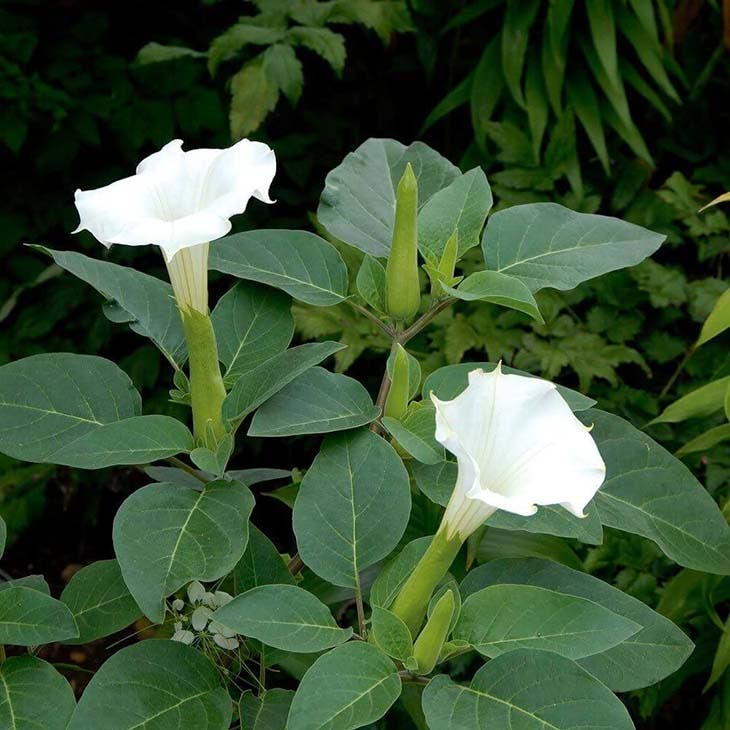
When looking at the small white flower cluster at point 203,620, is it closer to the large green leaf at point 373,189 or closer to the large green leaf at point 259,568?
the large green leaf at point 259,568

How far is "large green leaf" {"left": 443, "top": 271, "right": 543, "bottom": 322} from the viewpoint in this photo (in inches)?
32.1

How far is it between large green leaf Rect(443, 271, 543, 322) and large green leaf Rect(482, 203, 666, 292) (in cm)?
5

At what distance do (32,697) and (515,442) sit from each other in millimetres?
412

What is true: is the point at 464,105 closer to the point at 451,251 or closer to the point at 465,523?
the point at 451,251

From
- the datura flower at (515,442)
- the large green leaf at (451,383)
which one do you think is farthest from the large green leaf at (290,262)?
the datura flower at (515,442)

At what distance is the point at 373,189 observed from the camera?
998mm

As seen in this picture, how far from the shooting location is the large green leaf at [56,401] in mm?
825

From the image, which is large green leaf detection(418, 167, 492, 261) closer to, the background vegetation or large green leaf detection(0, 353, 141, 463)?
large green leaf detection(0, 353, 141, 463)

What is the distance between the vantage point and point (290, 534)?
2189 mm

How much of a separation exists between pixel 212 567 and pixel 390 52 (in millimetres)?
1884

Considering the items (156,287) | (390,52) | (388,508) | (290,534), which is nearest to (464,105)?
(390,52)

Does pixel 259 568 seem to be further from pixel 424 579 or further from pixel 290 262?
pixel 290 262

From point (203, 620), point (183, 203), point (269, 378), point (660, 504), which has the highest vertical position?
point (183, 203)

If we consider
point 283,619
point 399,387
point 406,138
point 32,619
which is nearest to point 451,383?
point 399,387
